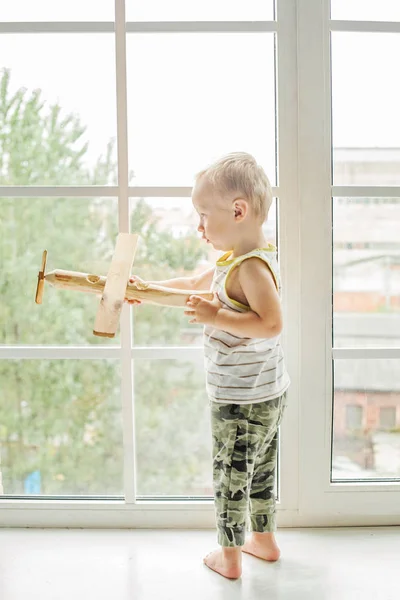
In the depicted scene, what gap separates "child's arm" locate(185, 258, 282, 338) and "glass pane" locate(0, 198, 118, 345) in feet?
1.18

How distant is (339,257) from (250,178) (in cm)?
36

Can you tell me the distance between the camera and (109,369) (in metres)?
1.41

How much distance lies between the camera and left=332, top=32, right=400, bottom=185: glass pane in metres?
1.35

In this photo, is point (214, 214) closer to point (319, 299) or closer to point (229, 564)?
point (319, 299)

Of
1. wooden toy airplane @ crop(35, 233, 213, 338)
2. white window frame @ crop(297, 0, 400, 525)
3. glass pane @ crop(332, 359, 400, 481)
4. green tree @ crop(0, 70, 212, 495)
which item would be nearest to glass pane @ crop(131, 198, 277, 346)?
green tree @ crop(0, 70, 212, 495)

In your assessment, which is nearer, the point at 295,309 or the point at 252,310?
the point at 252,310

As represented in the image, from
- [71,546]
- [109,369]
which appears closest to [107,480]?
[71,546]

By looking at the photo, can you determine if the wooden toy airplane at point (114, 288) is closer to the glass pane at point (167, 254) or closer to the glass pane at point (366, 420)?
the glass pane at point (167, 254)

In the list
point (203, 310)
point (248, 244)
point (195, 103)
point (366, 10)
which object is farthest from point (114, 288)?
point (366, 10)

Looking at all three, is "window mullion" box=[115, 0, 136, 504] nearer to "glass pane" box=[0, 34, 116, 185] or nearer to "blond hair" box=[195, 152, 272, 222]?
"glass pane" box=[0, 34, 116, 185]

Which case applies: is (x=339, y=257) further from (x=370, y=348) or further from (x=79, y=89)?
(x=79, y=89)

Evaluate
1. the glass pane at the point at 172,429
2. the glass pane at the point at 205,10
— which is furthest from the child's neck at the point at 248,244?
the glass pane at the point at 205,10

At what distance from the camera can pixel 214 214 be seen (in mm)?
1164

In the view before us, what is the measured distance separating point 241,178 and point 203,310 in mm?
273
